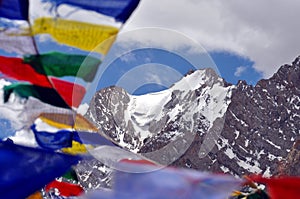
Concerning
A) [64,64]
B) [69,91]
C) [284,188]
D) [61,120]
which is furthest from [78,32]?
[284,188]

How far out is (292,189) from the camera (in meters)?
6.71

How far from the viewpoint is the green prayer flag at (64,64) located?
644cm

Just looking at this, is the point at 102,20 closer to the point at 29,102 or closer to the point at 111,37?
the point at 111,37

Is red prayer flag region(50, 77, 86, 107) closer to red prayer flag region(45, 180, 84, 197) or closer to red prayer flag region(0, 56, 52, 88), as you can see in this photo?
red prayer flag region(0, 56, 52, 88)

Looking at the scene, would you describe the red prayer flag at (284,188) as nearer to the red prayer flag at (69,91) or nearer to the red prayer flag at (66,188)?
the red prayer flag at (69,91)

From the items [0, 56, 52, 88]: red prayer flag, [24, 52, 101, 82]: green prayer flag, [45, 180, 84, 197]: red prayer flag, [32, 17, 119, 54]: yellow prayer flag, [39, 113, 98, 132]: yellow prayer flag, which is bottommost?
[45, 180, 84, 197]: red prayer flag

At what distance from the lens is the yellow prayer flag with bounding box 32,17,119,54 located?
246 inches

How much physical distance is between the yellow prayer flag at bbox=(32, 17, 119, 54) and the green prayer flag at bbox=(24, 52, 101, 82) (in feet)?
0.49

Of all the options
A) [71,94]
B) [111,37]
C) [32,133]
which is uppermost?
[111,37]

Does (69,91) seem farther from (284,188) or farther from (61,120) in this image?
(284,188)

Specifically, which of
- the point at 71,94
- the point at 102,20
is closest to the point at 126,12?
the point at 102,20

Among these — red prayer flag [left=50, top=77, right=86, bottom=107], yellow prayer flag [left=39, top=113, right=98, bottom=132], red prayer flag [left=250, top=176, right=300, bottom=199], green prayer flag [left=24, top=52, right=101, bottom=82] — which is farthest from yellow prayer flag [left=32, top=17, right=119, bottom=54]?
red prayer flag [left=250, top=176, right=300, bottom=199]

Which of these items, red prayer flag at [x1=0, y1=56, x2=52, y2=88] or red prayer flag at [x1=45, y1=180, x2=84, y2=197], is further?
red prayer flag at [x1=45, y1=180, x2=84, y2=197]

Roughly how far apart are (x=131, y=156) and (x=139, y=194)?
1.27 metres
